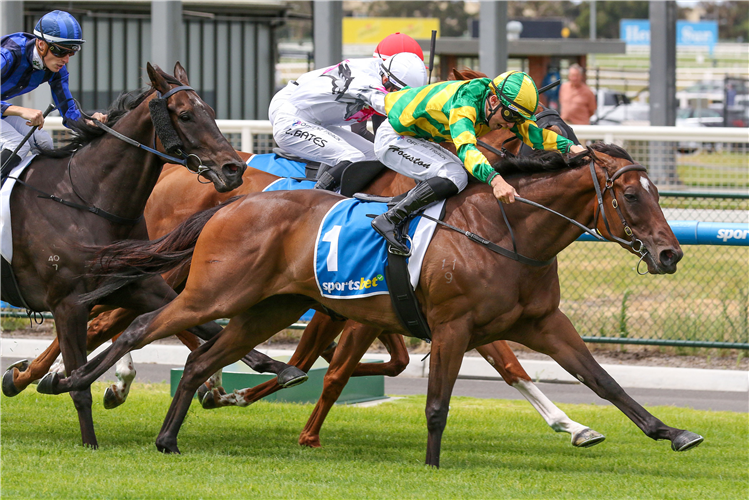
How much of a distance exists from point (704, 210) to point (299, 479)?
5472mm

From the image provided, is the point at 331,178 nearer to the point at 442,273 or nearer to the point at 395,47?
the point at 395,47

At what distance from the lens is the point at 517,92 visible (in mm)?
5281

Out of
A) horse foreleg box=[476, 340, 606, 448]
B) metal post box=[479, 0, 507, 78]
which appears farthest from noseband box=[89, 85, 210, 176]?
metal post box=[479, 0, 507, 78]

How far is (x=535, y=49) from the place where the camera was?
66.0 feet

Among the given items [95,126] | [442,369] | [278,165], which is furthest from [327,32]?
[442,369]

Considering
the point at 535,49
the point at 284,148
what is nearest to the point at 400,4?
the point at 535,49

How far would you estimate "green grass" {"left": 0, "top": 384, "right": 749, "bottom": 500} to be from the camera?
15.8 ft

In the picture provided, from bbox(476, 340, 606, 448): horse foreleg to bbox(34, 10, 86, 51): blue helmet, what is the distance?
2900 millimetres

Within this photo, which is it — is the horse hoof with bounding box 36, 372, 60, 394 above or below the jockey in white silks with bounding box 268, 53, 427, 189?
below

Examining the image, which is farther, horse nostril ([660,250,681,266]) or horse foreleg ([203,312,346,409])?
horse foreleg ([203,312,346,409])

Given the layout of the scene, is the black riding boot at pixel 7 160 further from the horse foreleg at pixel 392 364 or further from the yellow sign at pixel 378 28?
the yellow sign at pixel 378 28

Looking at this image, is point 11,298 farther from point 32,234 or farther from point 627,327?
point 627,327

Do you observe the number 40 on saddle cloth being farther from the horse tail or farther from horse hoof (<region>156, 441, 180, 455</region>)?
horse hoof (<region>156, 441, 180, 455</region>)

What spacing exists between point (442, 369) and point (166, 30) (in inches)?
286
